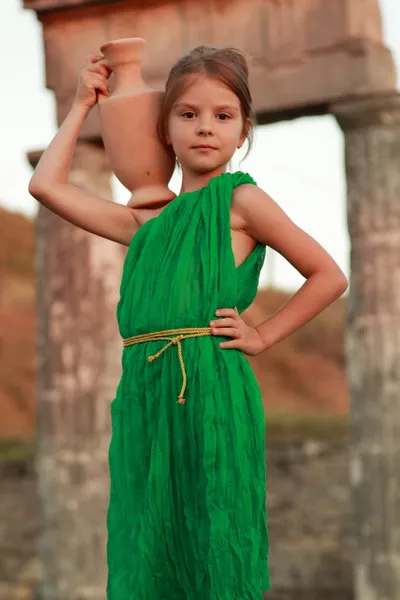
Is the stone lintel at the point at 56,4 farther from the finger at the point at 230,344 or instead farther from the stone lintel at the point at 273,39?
the finger at the point at 230,344

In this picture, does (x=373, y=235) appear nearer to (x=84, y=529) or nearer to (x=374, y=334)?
(x=374, y=334)

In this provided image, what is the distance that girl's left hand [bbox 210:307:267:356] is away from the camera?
12.1ft

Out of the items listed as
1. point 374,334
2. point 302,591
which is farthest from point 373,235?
point 302,591

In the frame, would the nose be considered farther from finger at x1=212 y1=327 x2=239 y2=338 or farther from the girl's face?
finger at x1=212 y1=327 x2=239 y2=338

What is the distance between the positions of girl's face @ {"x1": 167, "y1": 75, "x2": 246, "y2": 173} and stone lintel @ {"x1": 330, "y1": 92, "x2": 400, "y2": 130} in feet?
13.8

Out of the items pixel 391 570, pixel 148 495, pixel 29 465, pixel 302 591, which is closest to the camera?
pixel 148 495

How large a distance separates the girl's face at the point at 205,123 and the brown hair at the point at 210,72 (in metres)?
0.02

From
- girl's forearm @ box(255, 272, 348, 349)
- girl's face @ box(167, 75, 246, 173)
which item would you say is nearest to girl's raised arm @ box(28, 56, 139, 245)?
girl's face @ box(167, 75, 246, 173)

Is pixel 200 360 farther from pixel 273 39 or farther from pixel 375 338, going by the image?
pixel 273 39

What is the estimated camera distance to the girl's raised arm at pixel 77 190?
13.0ft

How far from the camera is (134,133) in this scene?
12.9ft

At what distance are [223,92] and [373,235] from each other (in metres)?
4.30

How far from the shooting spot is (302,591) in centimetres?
1101

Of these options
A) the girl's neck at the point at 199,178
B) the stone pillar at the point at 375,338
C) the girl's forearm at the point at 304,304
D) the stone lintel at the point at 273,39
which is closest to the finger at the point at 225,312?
the girl's forearm at the point at 304,304
